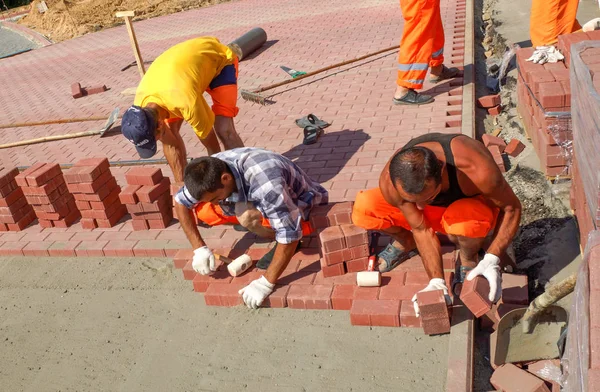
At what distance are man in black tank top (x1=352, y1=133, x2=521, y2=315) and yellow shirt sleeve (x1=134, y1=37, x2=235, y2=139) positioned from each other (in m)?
1.66

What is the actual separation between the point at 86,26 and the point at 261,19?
7.47 m

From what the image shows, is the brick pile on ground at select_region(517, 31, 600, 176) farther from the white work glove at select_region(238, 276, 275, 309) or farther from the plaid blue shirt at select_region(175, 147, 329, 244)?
the white work glove at select_region(238, 276, 275, 309)

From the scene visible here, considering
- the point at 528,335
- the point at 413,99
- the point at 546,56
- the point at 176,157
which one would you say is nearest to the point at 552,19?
the point at 546,56

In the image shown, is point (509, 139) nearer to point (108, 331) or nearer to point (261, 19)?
point (108, 331)

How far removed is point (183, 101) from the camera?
452cm

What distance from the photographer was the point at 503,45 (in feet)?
25.6

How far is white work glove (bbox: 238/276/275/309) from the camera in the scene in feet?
11.9

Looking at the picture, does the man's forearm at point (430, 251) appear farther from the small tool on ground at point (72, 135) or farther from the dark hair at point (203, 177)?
the small tool on ground at point (72, 135)

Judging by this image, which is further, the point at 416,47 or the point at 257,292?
the point at 416,47

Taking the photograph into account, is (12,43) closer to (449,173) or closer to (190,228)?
(190,228)

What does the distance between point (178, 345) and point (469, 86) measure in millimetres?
4607

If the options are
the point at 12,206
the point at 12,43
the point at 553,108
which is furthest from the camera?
the point at 12,43

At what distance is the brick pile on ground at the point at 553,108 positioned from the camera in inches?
166

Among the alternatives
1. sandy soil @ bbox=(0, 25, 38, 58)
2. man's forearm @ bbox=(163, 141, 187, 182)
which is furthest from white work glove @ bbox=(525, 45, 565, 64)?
sandy soil @ bbox=(0, 25, 38, 58)
